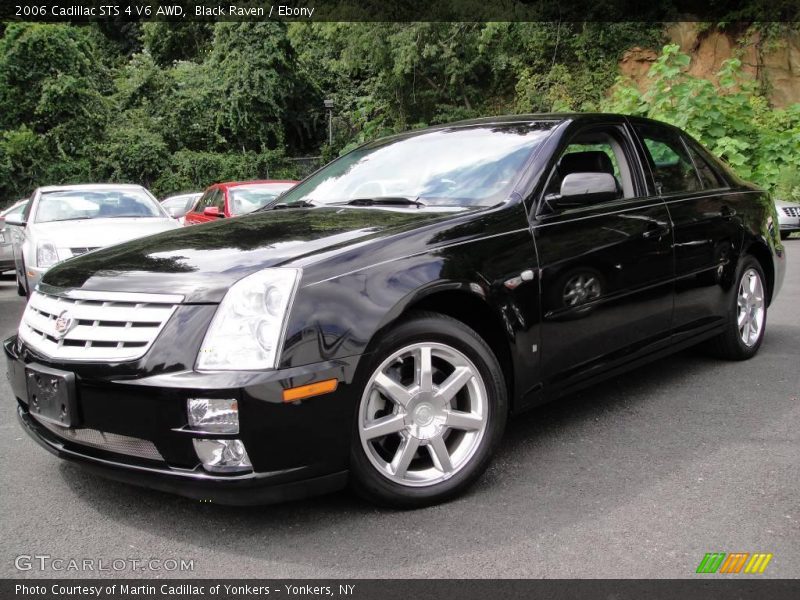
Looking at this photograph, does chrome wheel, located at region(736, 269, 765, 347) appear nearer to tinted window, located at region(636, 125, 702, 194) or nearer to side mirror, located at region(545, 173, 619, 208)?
tinted window, located at region(636, 125, 702, 194)

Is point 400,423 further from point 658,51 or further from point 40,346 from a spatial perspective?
point 658,51

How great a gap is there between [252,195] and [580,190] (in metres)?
8.46

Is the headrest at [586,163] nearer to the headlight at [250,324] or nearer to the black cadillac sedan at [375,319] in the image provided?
the black cadillac sedan at [375,319]

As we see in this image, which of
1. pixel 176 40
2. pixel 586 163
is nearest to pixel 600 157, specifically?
pixel 586 163

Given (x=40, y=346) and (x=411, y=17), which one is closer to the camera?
(x=40, y=346)

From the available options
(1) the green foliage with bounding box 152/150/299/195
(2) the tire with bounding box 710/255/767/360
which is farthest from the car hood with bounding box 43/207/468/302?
(1) the green foliage with bounding box 152/150/299/195

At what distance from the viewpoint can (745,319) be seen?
16.4 feet

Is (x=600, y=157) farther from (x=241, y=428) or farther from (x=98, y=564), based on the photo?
(x=98, y=564)

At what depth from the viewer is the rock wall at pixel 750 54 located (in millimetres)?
23237

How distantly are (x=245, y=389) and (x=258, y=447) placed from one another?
8.2 inches

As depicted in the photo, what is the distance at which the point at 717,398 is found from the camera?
4.27m

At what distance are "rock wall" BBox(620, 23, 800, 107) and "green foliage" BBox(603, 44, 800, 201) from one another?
19.5 ft

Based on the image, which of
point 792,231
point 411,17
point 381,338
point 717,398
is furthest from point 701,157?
point 411,17
